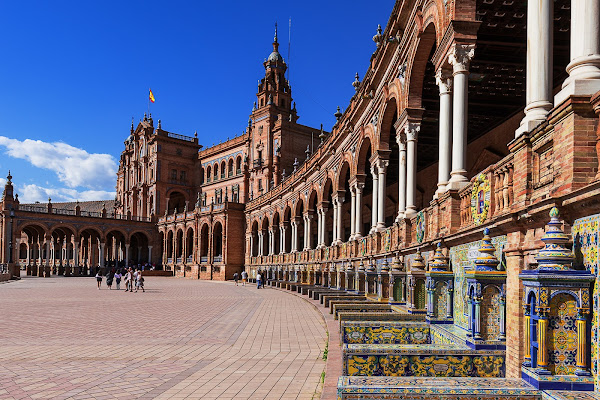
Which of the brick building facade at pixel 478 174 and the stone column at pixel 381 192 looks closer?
the brick building facade at pixel 478 174

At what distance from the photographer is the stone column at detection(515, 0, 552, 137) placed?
6141 millimetres

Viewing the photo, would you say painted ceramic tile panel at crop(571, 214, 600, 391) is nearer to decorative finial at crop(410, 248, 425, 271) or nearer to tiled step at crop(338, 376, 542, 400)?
tiled step at crop(338, 376, 542, 400)

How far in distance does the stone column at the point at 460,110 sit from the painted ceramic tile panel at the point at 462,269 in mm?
1424

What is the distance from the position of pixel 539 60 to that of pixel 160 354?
799 cm

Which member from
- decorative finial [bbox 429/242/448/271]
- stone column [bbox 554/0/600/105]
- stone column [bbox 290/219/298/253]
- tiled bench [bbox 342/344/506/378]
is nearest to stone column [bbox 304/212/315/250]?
stone column [bbox 290/219/298/253]

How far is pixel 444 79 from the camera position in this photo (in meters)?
10.8

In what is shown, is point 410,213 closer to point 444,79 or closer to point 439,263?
point 444,79

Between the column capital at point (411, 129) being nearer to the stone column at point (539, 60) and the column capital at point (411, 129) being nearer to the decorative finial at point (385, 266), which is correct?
the decorative finial at point (385, 266)

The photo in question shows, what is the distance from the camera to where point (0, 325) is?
13977mm

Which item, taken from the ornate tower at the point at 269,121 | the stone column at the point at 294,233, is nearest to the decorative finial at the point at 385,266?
the stone column at the point at 294,233

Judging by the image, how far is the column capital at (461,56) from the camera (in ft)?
31.9

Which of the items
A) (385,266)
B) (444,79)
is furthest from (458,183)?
(385,266)

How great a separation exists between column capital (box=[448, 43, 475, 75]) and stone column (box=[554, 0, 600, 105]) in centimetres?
457

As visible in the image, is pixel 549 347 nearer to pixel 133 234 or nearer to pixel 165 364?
pixel 165 364
